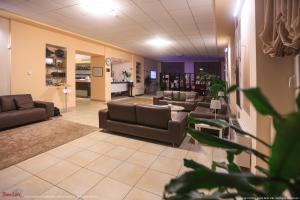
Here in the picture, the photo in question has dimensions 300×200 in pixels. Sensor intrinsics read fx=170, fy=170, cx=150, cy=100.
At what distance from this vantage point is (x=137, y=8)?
3932mm

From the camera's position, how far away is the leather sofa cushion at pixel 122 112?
351 centimetres

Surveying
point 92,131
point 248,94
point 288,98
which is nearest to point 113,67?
point 92,131

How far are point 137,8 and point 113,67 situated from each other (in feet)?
29.8

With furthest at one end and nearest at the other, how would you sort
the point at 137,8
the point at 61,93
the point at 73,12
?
the point at 61,93
the point at 73,12
the point at 137,8

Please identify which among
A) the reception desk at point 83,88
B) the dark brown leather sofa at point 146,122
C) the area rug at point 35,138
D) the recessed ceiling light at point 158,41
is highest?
the recessed ceiling light at point 158,41

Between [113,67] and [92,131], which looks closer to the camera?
[92,131]

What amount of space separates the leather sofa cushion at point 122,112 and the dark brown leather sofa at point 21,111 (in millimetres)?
2282

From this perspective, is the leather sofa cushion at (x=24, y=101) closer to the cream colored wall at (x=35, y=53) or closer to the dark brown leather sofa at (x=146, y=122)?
the cream colored wall at (x=35, y=53)

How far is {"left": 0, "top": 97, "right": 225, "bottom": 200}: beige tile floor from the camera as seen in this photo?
1924 millimetres

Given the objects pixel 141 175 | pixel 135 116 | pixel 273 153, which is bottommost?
pixel 141 175

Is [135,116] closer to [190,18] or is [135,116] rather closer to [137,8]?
[137,8]

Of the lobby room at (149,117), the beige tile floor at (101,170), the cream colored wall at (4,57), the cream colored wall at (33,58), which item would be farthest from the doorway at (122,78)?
the beige tile floor at (101,170)

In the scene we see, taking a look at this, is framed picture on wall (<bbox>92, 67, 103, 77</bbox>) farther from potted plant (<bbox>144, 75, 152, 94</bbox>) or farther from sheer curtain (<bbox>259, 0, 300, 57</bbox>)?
sheer curtain (<bbox>259, 0, 300, 57</bbox>)

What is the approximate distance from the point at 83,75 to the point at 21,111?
8.46 metres
